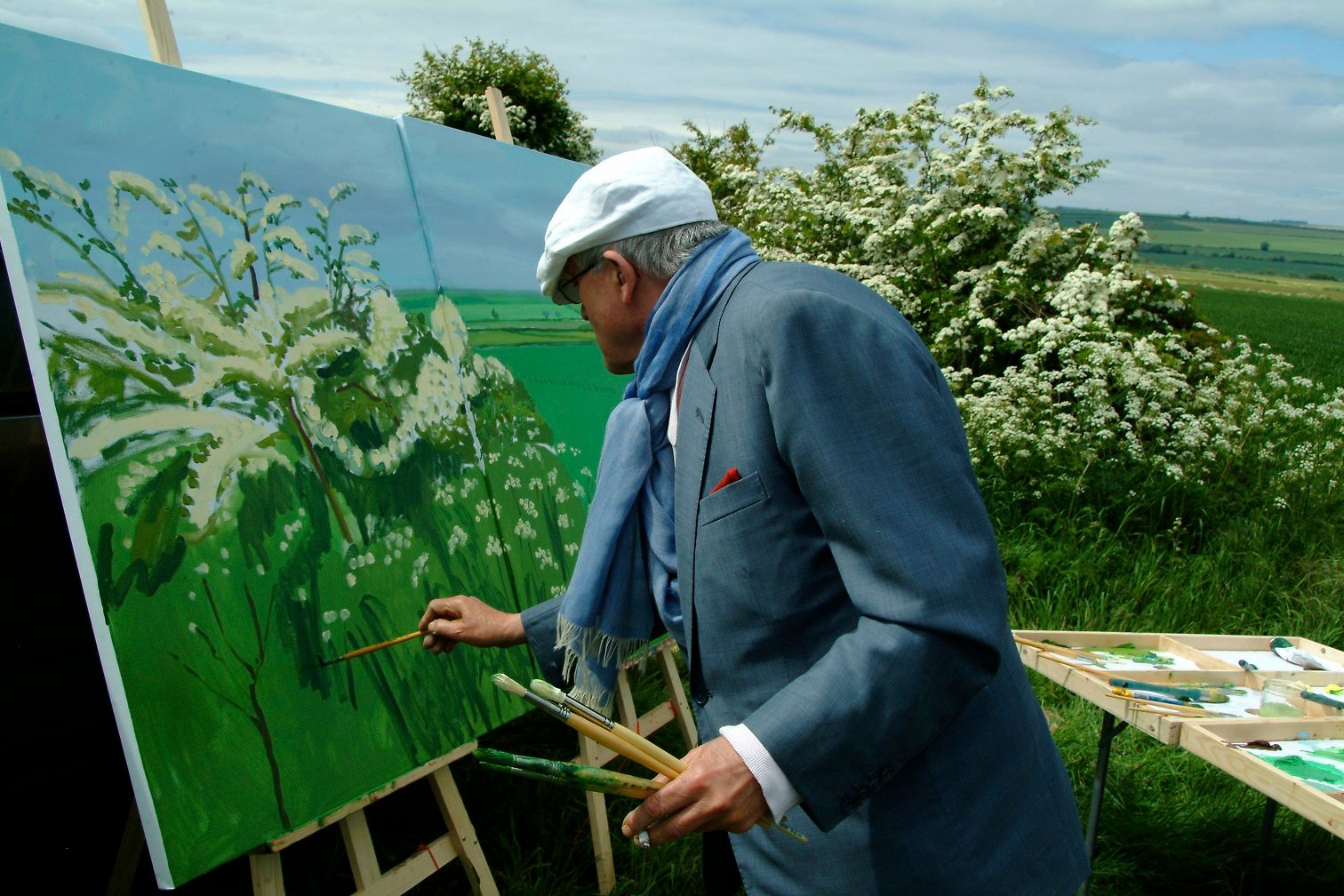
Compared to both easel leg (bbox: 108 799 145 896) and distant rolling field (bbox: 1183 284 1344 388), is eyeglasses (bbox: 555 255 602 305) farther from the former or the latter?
distant rolling field (bbox: 1183 284 1344 388)

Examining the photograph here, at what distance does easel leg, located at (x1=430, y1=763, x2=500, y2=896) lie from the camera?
2172 millimetres

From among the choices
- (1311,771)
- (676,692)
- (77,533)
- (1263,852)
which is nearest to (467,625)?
(77,533)

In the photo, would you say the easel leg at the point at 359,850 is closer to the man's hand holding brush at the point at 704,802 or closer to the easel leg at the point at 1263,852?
the man's hand holding brush at the point at 704,802

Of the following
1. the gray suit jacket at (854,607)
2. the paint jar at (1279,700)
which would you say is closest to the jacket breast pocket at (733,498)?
the gray suit jacket at (854,607)

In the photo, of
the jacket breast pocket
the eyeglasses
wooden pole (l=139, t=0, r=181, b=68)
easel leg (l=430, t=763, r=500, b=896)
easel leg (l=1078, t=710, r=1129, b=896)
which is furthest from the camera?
easel leg (l=1078, t=710, r=1129, b=896)

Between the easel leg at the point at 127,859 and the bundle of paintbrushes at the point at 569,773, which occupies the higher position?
the bundle of paintbrushes at the point at 569,773

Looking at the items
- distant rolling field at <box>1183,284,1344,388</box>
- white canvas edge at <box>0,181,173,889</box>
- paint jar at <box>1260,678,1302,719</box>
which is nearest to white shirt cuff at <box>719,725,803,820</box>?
white canvas edge at <box>0,181,173,889</box>

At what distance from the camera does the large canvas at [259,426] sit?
1.65 meters

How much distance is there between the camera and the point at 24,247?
1.63 meters

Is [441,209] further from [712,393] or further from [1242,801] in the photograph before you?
[1242,801]

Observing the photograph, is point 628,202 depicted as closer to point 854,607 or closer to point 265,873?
point 854,607

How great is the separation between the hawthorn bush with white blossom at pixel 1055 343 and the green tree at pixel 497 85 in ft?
40.3

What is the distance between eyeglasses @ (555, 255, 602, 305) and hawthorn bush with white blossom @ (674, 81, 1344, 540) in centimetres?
367

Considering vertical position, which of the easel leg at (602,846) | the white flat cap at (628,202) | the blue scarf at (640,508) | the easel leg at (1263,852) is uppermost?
the white flat cap at (628,202)
